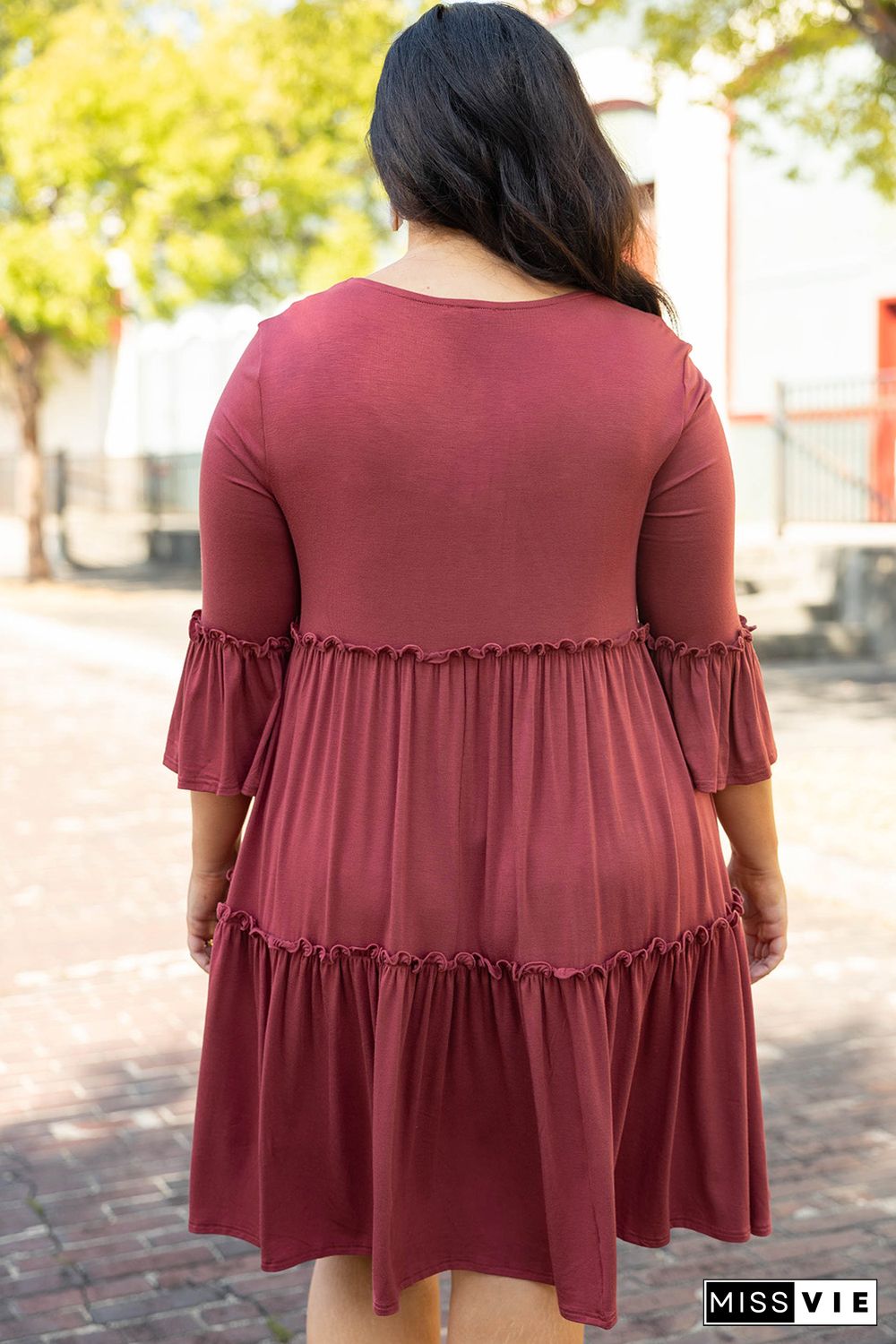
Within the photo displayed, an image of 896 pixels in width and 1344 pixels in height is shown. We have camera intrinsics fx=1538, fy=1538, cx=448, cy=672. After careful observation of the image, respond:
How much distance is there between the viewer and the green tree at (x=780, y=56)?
29.3ft

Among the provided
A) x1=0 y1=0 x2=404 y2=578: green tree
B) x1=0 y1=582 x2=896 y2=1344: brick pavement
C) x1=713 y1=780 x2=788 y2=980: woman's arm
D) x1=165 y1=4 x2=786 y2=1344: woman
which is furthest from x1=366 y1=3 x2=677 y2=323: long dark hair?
x1=0 y1=0 x2=404 y2=578: green tree

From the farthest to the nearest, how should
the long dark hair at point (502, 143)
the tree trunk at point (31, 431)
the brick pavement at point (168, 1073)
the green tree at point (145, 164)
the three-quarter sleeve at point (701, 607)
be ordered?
the tree trunk at point (31, 431) < the green tree at point (145, 164) < the brick pavement at point (168, 1073) < the three-quarter sleeve at point (701, 607) < the long dark hair at point (502, 143)

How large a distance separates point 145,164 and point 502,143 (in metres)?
16.0

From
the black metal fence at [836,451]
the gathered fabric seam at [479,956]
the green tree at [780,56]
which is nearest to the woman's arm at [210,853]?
the gathered fabric seam at [479,956]

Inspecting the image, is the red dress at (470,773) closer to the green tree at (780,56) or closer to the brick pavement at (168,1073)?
the brick pavement at (168,1073)

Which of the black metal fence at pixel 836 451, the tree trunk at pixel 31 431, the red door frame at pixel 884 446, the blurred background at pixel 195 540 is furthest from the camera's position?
Result: the tree trunk at pixel 31 431

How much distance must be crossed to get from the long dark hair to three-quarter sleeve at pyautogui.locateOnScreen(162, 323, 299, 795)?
11.3 inches

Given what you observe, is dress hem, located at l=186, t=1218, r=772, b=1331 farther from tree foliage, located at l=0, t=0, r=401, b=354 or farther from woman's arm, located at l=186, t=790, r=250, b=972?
tree foliage, located at l=0, t=0, r=401, b=354

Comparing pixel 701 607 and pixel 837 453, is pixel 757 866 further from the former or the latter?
pixel 837 453

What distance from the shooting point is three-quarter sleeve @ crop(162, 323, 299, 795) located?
6.13 feet

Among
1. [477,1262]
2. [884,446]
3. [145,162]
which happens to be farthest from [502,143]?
[145,162]

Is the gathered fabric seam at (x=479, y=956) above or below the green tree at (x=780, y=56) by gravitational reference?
below

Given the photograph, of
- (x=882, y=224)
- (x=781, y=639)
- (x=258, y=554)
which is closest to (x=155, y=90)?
(x=882, y=224)

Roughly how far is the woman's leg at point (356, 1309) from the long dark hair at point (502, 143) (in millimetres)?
1270
